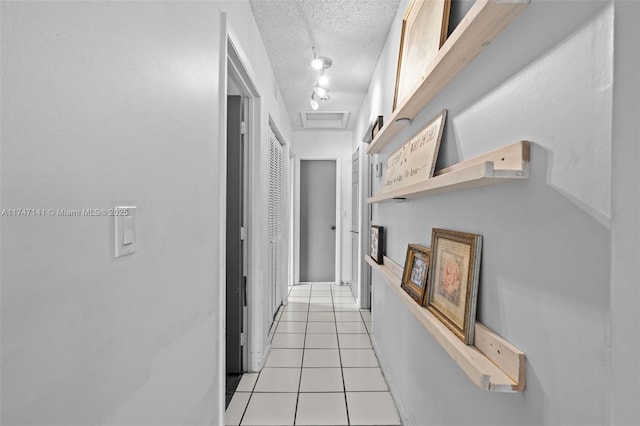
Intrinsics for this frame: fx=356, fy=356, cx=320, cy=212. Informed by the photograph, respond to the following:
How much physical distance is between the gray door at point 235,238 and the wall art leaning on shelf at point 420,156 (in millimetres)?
1230

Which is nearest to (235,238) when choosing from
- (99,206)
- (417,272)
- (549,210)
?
(417,272)

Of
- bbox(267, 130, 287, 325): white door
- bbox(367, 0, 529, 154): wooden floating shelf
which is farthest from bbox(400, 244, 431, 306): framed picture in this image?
bbox(267, 130, 287, 325): white door

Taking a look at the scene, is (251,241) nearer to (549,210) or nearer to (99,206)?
(99,206)

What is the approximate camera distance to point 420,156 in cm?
158

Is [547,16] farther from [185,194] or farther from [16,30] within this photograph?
[185,194]

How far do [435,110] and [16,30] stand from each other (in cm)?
141

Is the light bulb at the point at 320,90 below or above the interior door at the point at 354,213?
above

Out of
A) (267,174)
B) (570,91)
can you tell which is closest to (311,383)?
(267,174)

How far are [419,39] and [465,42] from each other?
0.69 meters

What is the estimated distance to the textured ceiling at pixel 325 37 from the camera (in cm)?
236

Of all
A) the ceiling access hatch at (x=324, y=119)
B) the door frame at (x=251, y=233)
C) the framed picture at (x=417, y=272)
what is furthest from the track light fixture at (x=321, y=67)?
the framed picture at (x=417, y=272)

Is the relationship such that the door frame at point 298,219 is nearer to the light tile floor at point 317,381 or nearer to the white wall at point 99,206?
the light tile floor at point 317,381

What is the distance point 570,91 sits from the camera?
2.39ft

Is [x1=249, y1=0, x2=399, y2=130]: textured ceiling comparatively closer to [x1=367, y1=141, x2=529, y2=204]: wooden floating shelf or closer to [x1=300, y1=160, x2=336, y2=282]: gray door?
[x1=367, y1=141, x2=529, y2=204]: wooden floating shelf
